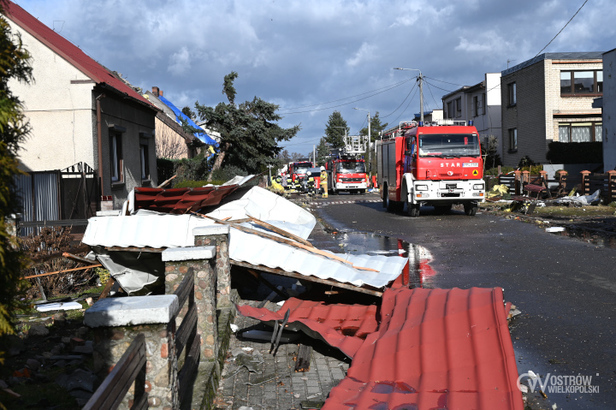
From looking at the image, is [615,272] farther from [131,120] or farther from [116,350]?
[131,120]

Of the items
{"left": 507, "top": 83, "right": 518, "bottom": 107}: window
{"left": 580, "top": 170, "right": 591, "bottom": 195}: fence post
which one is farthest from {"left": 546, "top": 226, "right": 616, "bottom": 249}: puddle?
{"left": 507, "top": 83, "right": 518, "bottom": 107}: window

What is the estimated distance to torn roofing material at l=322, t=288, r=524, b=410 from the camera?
4.10 metres

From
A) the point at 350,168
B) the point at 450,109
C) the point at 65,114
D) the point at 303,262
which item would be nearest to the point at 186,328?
the point at 303,262

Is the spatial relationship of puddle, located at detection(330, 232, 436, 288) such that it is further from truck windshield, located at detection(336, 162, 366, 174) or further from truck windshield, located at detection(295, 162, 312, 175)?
truck windshield, located at detection(295, 162, 312, 175)

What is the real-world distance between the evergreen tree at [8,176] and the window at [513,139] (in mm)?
40613

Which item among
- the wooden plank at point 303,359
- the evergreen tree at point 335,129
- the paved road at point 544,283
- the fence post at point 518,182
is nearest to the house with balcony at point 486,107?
the fence post at point 518,182

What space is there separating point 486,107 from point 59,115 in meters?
35.8

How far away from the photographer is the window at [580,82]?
1409 inches

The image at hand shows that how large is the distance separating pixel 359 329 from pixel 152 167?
19811mm

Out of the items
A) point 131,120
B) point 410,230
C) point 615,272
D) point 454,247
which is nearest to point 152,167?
point 131,120

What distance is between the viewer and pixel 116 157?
64.2 ft

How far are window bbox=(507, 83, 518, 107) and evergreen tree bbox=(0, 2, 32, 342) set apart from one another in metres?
40.6

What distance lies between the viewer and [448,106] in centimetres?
5594

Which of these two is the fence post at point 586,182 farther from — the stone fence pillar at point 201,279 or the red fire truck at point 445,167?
the stone fence pillar at point 201,279
